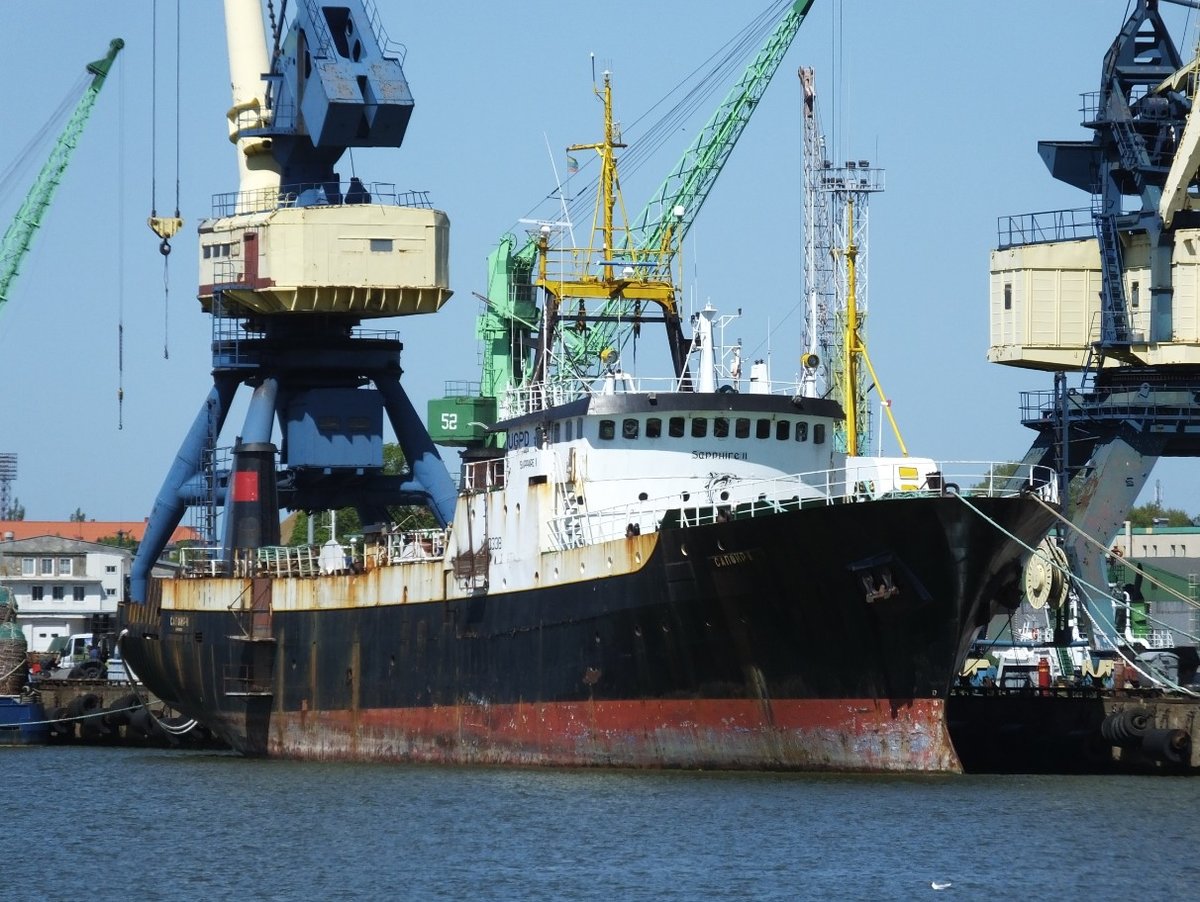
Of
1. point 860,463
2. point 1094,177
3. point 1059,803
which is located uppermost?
point 1094,177

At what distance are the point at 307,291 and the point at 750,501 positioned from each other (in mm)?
20332

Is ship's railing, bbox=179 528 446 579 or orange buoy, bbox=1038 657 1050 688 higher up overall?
ship's railing, bbox=179 528 446 579

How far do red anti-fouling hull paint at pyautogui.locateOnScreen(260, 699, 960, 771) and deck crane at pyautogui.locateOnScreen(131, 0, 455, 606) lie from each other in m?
12.7

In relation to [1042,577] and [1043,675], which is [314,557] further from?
[1042,577]

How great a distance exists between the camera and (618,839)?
1436 inches

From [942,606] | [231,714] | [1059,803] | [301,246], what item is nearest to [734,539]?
[942,606]

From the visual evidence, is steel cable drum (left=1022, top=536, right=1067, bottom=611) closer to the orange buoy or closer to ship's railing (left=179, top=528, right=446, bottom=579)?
the orange buoy

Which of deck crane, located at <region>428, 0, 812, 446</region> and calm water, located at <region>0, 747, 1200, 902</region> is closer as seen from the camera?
calm water, located at <region>0, 747, 1200, 902</region>

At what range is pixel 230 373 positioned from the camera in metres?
63.6

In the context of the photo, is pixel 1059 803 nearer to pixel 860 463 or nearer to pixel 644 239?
pixel 860 463

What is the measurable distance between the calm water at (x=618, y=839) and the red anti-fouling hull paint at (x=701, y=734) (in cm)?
42

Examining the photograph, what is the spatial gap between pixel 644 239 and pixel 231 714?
24591mm

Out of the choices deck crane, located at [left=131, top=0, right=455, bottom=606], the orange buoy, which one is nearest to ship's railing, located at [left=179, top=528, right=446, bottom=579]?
deck crane, located at [left=131, top=0, right=455, bottom=606]

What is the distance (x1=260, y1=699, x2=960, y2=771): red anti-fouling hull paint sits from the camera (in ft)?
135
